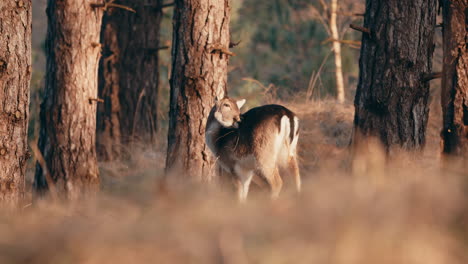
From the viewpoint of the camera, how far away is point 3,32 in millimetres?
6676

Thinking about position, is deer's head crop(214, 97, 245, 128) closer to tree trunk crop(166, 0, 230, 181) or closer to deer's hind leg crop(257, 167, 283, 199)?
tree trunk crop(166, 0, 230, 181)

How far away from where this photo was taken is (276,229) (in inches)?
132

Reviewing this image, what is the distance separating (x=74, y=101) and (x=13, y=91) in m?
3.48

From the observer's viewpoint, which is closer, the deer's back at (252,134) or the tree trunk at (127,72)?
Result: the deer's back at (252,134)

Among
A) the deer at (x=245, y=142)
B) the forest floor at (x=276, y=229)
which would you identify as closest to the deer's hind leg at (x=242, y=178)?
the deer at (x=245, y=142)

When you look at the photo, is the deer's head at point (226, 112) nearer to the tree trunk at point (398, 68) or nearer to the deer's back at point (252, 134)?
the deer's back at point (252, 134)

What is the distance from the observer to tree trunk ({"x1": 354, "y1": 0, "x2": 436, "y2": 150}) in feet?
24.2

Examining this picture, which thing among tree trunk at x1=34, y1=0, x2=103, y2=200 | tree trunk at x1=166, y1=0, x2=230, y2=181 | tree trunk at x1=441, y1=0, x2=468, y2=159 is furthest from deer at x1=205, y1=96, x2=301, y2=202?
tree trunk at x1=34, y1=0, x2=103, y2=200

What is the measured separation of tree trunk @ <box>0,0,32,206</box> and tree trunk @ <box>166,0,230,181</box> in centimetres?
218

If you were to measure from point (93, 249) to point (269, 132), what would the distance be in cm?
515

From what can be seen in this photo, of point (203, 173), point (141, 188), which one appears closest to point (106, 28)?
point (203, 173)

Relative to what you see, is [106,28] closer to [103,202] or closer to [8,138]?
[8,138]

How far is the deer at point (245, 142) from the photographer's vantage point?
809 centimetres

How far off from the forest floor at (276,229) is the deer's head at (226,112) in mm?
3596
